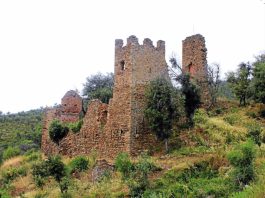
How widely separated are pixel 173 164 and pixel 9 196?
8014 millimetres

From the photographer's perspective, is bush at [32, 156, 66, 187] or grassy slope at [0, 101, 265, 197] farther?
bush at [32, 156, 66, 187]

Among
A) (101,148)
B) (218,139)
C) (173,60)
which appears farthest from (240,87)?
(101,148)

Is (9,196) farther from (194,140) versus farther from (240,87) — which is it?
(240,87)

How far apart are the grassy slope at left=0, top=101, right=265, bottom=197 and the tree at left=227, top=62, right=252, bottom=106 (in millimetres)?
2742

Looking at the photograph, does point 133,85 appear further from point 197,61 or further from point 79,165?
point 197,61

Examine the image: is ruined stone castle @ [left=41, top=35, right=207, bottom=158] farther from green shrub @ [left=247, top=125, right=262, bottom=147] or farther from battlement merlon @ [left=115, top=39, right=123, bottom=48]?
green shrub @ [left=247, top=125, right=262, bottom=147]

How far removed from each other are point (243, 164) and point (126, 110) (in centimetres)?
813

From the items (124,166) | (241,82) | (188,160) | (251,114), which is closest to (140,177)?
(124,166)

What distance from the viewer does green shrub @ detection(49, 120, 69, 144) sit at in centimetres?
2905

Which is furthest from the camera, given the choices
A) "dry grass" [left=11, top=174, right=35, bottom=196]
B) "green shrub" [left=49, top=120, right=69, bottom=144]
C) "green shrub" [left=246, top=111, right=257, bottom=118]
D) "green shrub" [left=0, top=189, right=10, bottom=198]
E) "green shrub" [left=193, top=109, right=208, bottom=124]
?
"green shrub" [left=246, top=111, right=257, bottom=118]

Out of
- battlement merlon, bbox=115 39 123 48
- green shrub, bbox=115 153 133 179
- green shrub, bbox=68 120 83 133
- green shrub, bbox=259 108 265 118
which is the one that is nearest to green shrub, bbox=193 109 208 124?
green shrub, bbox=259 108 265 118

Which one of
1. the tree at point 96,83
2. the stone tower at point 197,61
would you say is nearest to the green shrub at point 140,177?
the stone tower at point 197,61

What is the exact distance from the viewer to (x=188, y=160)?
22.6 metres

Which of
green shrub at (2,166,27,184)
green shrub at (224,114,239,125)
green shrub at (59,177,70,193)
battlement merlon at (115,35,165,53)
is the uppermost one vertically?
battlement merlon at (115,35,165,53)
